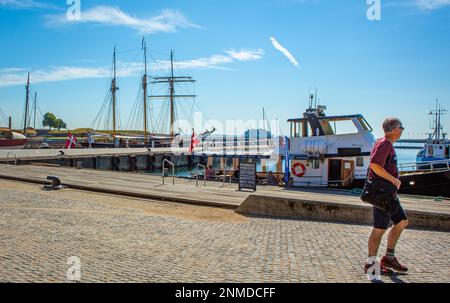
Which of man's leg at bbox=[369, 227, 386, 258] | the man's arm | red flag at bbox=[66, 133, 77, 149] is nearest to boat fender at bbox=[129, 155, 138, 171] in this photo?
red flag at bbox=[66, 133, 77, 149]

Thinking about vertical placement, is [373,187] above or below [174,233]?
above

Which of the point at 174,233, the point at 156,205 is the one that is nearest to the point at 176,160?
the point at 156,205

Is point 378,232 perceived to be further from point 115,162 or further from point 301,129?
point 115,162

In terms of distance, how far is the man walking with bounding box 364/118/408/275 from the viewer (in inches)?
210

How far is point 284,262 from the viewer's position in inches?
239

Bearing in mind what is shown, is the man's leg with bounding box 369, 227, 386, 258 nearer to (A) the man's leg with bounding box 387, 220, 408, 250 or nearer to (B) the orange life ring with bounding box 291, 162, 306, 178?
(A) the man's leg with bounding box 387, 220, 408, 250

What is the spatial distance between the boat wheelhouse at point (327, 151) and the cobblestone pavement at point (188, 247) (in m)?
12.1

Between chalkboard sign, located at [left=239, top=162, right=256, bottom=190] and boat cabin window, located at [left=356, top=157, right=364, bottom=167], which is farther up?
boat cabin window, located at [left=356, top=157, right=364, bottom=167]

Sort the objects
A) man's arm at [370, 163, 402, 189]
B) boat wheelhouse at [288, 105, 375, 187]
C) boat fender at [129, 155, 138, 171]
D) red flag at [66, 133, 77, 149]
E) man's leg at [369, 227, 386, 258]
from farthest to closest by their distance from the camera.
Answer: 1. boat fender at [129, 155, 138, 171]
2. red flag at [66, 133, 77, 149]
3. boat wheelhouse at [288, 105, 375, 187]
4. man's leg at [369, 227, 386, 258]
5. man's arm at [370, 163, 402, 189]

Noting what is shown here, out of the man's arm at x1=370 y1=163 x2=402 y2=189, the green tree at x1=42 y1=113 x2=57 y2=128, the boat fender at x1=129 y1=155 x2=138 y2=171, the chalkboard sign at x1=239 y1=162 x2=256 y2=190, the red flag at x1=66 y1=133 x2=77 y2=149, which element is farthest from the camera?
the green tree at x1=42 y1=113 x2=57 y2=128

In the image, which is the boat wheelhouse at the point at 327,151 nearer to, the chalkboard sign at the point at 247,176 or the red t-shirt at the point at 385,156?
the chalkboard sign at the point at 247,176
